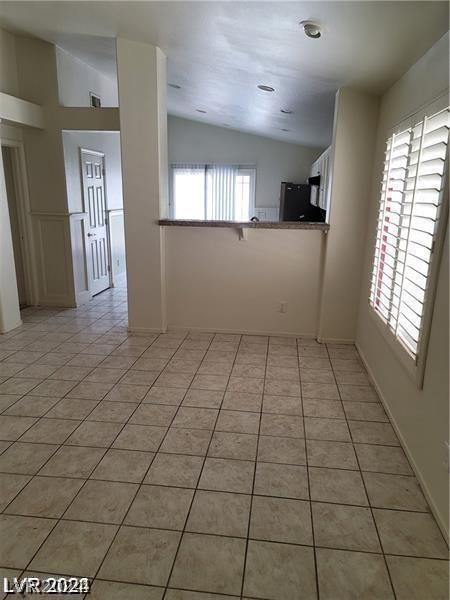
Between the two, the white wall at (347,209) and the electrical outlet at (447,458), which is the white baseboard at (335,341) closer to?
the white wall at (347,209)

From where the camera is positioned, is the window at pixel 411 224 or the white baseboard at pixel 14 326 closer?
the window at pixel 411 224

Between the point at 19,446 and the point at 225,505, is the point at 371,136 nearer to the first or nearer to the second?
the point at 225,505

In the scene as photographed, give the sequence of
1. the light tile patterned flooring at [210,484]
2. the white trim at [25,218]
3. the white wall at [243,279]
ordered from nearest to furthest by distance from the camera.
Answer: the light tile patterned flooring at [210,484] → the white wall at [243,279] → the white trim at [25,218]

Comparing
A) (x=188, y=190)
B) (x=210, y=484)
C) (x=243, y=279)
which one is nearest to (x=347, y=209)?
(x=243, y=279)

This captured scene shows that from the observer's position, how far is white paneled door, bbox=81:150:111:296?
5211 millimetres

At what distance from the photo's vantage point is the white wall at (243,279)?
3967mm

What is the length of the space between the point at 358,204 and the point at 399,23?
171 centimetres

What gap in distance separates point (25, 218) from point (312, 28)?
3942 mm

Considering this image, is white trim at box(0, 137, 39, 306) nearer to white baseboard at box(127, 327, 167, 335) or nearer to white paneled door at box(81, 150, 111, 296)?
white paneled door at box(81, 150, 111, 296)

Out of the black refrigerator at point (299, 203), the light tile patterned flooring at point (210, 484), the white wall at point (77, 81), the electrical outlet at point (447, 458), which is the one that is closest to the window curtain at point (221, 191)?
the black refrigerator at point (299, 203)

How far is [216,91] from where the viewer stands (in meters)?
4.68

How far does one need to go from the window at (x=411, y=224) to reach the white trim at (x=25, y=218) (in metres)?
4.00

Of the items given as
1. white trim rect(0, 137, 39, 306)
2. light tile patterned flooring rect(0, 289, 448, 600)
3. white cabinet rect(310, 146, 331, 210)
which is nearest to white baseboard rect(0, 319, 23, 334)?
light tile patterned flooring rect(0, 289, 448, 600)

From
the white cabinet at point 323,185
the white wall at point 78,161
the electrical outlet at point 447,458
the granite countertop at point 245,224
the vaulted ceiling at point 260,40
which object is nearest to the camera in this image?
the electrical outlet at point 447,458
